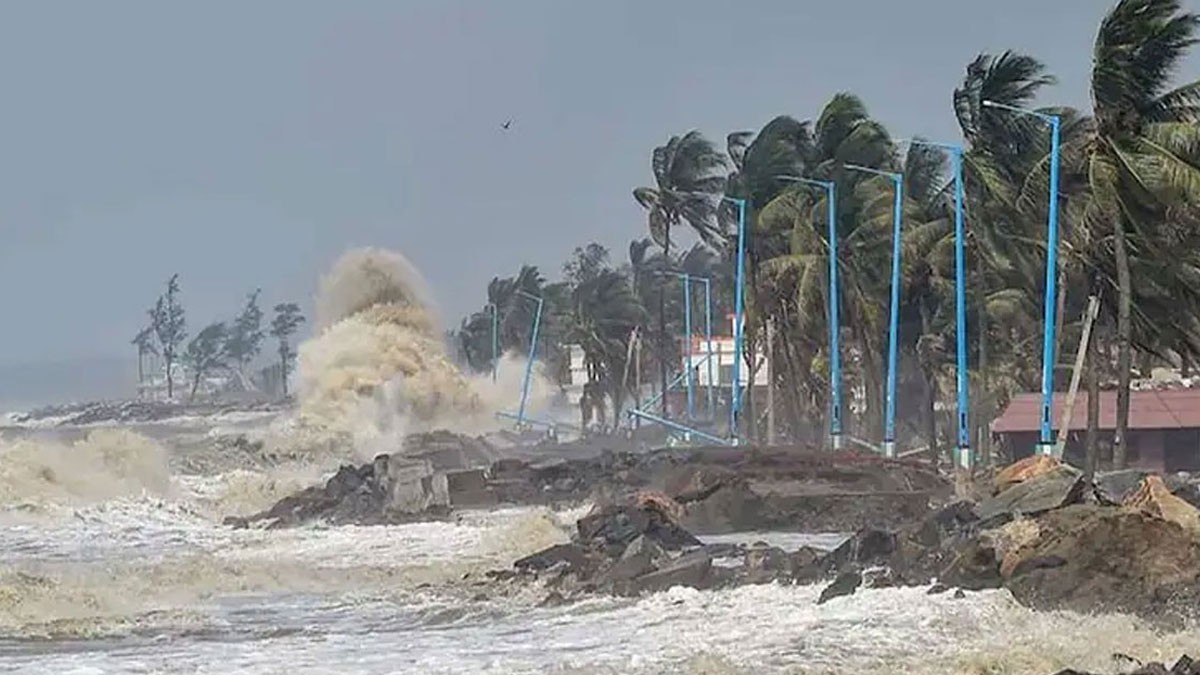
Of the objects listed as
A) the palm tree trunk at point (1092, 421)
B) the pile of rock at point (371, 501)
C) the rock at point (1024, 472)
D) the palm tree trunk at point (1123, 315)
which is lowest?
the pile of rock at point (371, 501)

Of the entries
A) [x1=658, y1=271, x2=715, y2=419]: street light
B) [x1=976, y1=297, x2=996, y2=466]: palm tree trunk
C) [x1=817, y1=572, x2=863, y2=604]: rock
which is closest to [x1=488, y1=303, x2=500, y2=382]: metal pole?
[x1=658, y1=271, x2=715, y2=419]: street light

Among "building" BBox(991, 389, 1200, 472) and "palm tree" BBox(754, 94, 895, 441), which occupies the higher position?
"palm tree" BBox(754, 94, 895, 441)

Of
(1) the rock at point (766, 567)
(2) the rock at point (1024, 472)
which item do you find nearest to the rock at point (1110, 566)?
(1) the rock at point (766, 567)

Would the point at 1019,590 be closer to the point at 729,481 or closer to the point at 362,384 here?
the point at 729,481

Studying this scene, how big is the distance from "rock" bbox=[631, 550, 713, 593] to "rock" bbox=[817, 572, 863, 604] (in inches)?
73.3

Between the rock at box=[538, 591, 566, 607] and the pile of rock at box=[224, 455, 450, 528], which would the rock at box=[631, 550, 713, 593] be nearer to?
the rock at box=[538, 591, 566, 607]

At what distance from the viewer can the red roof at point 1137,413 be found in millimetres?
42156

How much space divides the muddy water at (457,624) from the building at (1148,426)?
45.8 ft

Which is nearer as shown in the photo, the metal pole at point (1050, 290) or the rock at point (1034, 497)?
the rock at point (1034, 497)

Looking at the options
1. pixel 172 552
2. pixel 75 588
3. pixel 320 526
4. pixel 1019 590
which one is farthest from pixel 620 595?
pixel 320 526

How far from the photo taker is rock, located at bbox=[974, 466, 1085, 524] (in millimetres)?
22438

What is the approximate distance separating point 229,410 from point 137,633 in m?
145

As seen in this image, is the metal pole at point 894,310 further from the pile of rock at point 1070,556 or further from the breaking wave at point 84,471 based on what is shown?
the breaking wave at point 84,471

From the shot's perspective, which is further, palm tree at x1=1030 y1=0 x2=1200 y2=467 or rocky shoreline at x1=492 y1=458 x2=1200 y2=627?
palm tree at x1=1030 y1=0 x2=1200 y2=467
